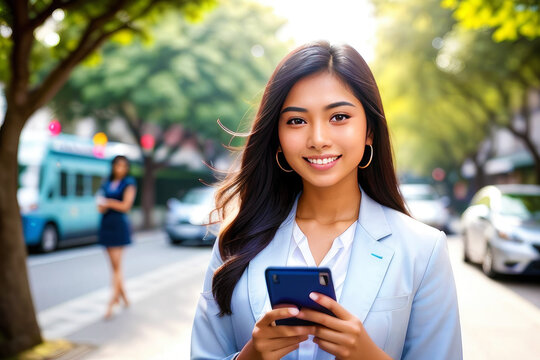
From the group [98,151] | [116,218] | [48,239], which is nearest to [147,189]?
[98,151]

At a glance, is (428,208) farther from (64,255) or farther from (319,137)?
(319,137)

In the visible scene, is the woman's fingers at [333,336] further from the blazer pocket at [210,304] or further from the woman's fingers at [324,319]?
the blazer pocket at [210,304]

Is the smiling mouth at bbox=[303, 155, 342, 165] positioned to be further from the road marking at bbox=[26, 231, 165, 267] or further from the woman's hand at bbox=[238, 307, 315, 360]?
the road marking at bbox=[26, 231, 165, 267]

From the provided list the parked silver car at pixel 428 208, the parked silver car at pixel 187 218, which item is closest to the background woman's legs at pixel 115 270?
the parked silver car at pixel 187 218

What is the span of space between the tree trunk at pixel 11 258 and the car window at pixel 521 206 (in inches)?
311

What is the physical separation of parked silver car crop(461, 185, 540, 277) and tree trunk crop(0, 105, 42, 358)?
7.25m

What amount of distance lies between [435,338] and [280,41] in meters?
23.3

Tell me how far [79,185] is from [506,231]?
11.7 m

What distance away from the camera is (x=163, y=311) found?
726 centimetres

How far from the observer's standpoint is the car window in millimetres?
9414

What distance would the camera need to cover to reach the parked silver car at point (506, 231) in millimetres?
8648

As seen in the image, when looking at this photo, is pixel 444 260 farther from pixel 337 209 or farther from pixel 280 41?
pixel 280 41

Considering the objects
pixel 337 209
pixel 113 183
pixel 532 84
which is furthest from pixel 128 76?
pixel 337 209

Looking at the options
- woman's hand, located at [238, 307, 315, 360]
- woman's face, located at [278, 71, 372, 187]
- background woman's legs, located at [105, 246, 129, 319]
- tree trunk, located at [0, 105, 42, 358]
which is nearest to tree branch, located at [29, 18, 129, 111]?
tree trunk, located at [0, 105, 42, 358]
